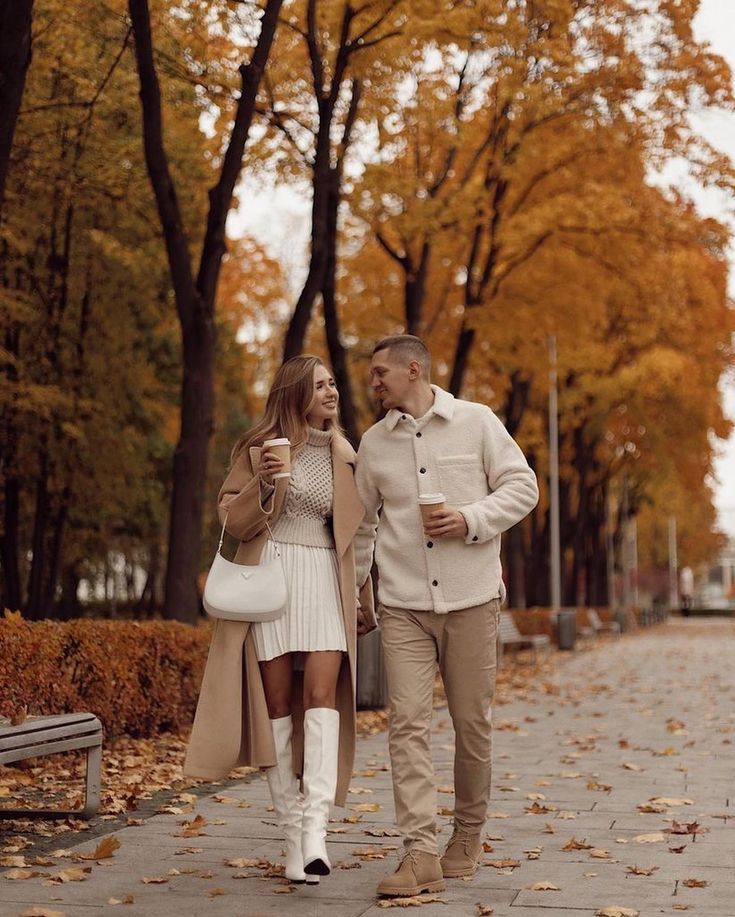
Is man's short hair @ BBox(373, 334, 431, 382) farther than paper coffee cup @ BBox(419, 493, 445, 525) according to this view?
Yes

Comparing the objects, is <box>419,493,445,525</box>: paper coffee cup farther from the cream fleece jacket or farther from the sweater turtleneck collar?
the sweater turtleneck collar

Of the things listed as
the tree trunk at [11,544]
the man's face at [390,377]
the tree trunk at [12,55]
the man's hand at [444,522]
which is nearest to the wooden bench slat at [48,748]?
the man's hand at [444,522]

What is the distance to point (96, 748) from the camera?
725cm

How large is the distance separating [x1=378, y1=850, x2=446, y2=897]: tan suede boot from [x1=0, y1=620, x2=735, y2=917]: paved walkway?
0.22 feet

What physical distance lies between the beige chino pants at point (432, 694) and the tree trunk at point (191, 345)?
743cm

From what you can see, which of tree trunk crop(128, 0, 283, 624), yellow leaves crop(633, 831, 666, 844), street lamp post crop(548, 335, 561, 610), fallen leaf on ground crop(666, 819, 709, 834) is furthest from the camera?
street lamp post crop(548, 335, 561, 610)

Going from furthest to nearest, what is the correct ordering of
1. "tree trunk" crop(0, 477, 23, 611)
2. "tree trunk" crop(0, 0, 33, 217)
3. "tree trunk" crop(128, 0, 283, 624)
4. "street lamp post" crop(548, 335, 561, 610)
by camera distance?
1. "street lamp post" crop(548, 335, 561, 610)
2. "tree trunk" crop(0, 477, 23, 611)
3. "tree trunk" crop(128, 0, 283, 624)
4. "tree trunk" crop(0, 0, 33, 217)

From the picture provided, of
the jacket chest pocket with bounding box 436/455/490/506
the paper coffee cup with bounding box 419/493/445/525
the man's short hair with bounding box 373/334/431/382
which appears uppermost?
the man's short hair with bounding box 373/334/431/382

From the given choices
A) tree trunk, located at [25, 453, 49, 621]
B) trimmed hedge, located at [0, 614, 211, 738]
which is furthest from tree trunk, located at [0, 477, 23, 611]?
trimmed hedge, located at [0, 614, 211, 738]

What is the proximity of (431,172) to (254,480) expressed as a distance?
15.8 m

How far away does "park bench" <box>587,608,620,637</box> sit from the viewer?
3619cm

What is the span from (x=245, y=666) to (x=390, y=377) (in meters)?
1.27

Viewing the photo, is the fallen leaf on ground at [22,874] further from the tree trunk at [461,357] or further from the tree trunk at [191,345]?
the tree trunk at [461,357]

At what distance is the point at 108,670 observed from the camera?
32.4ft
